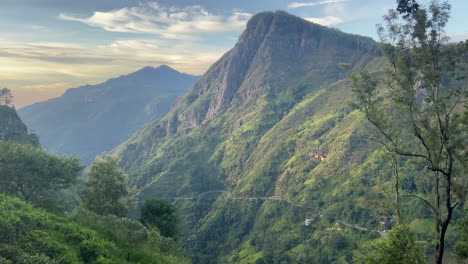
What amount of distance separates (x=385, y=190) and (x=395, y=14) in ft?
49.3

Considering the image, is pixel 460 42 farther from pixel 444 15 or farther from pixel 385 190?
pixel 385 190

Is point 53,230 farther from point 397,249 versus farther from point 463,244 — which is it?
point 463,244

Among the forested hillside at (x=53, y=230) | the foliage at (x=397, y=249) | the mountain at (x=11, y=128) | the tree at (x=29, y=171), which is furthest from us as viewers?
the mountain at (x=11, y=128)

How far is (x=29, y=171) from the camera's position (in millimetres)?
54781

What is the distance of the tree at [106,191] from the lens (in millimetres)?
52469

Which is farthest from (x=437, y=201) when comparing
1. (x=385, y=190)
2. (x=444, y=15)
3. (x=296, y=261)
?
(x=296, y=261)

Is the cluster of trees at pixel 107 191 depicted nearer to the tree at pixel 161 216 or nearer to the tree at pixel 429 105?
the tree at pixel 161 216

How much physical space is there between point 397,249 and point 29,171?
186 feet

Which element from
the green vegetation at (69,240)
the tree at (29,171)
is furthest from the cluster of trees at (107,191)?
the green vegetation at (69,240)

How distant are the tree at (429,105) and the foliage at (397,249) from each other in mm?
3007

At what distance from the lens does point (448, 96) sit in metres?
25.6

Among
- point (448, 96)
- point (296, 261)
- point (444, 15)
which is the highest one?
point (444, 15)

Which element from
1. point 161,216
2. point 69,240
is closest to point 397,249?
point 69,240

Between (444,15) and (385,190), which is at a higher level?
(444,15)
